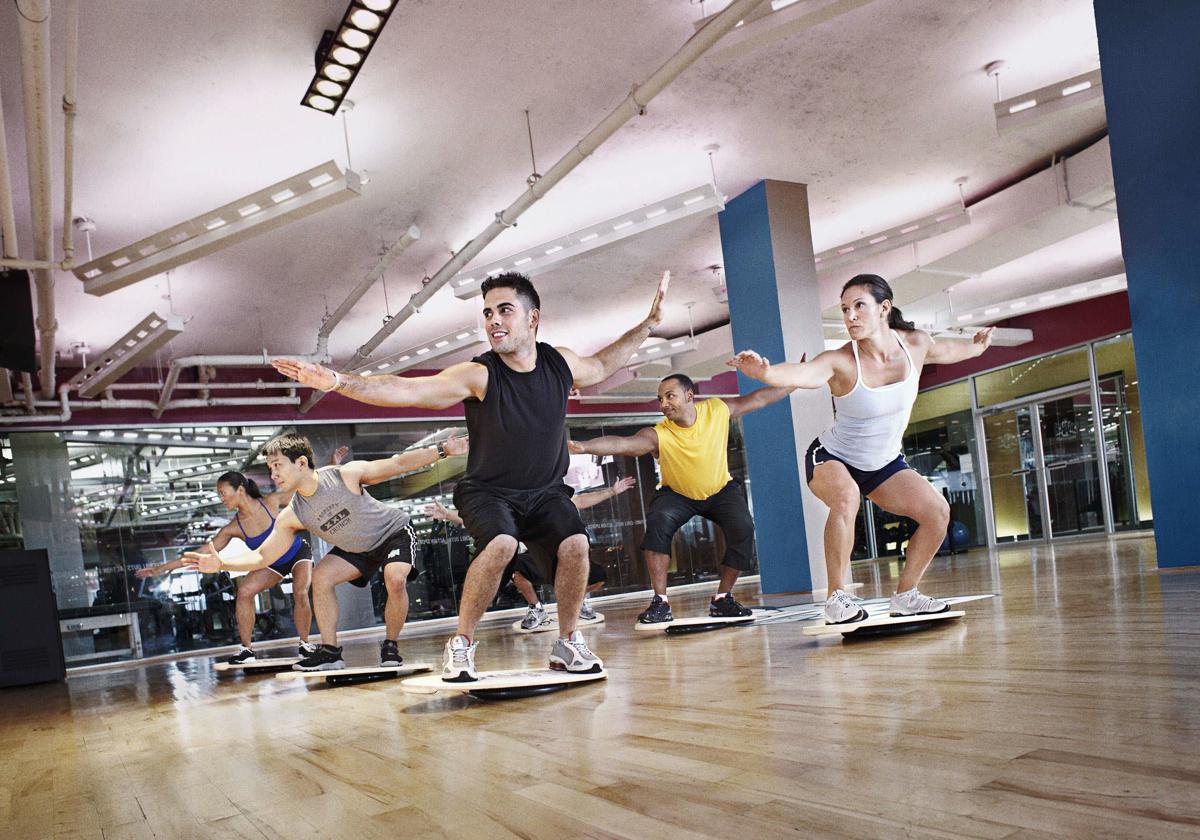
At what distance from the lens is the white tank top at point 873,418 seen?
3.75 meters

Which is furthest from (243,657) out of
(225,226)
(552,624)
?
(225,226)

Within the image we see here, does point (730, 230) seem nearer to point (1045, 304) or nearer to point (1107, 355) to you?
point (1045, 304)

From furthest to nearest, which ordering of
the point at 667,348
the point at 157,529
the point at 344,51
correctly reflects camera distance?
the point at 157,529, the point at 667,348, the point at 344,51

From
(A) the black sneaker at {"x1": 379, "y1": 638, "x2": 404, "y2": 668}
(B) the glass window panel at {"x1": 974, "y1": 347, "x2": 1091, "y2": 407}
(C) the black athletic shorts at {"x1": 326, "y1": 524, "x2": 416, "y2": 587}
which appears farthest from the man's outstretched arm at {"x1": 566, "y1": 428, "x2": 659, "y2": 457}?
(B) the glass window panel at {"x1": 974, "y1": 347, "x2": 1091, "y2": 407}

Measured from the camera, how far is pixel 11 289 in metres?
6.44

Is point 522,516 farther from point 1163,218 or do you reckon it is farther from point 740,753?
point 1163,218

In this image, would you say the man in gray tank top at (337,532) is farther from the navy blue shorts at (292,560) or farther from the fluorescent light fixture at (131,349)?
the fluorescent light fixture at (131,349)

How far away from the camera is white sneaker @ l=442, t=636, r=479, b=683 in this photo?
3391 mm

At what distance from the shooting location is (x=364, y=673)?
4980 mm

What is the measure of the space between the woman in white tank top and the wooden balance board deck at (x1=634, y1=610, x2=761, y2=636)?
140 cm

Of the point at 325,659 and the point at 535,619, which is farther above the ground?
the point at 325,659

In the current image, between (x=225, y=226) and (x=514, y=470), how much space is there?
3177 millimetres

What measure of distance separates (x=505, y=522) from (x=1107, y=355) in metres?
12.1

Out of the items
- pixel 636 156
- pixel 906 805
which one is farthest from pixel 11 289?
pixel 906 805
